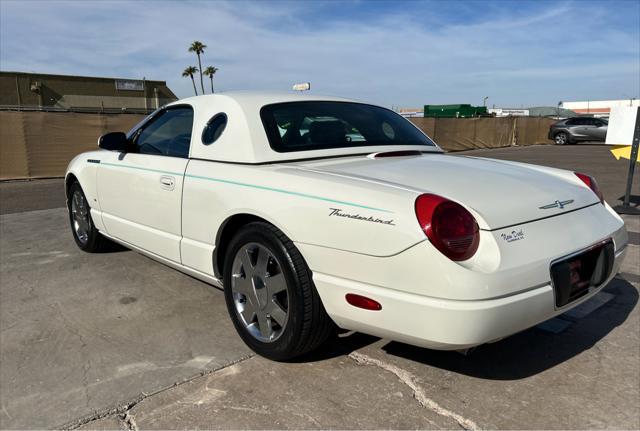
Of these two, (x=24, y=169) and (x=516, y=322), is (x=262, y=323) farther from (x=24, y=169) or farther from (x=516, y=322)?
(x=24, y=169)

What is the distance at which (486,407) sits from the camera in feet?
7.70

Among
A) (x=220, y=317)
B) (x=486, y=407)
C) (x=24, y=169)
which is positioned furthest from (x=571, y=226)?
(x=24, y=169)

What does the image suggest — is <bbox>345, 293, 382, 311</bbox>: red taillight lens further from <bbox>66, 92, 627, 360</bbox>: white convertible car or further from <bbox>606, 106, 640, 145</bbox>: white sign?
<bbox>606, 106, 640, 145</bbox>: white sign

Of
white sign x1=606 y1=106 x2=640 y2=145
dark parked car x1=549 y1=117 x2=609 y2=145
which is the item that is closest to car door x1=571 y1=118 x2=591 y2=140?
dark parked car x1=549 y1=117 x2=609 y2=145

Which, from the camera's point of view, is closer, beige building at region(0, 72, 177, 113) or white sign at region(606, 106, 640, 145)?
white sign at region(606, 106, 640, 145)

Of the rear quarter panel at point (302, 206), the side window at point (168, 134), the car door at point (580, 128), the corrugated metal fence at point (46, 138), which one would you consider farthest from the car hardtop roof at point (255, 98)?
the car door at point (580, 128)

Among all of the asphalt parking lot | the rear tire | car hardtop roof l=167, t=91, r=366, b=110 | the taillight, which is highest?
car hardtop roof l=167, t=91, r=366, b=110

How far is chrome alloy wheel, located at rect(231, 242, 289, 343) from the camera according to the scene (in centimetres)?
266

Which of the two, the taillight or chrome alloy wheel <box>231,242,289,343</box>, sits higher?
the taillight

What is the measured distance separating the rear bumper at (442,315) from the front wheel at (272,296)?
0.63 feet

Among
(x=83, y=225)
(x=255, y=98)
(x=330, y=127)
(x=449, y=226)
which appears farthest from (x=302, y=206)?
(x=83, y=225)

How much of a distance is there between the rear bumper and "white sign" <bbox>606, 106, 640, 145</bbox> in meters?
5.81

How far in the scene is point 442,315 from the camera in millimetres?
2074

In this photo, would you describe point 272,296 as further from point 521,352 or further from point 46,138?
point 46,138
